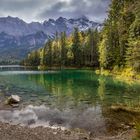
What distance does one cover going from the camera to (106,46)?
298ft

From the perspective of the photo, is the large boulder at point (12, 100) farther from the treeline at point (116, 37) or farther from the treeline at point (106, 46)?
the treeline at point (116, 37)

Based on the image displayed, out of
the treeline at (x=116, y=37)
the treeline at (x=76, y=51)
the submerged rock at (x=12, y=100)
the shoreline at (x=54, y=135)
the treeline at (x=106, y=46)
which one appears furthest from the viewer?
the treeline at (x=76, y=51)

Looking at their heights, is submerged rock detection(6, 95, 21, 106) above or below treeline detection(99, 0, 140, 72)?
A: below

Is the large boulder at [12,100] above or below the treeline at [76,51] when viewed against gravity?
below

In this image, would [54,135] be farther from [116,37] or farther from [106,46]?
[106,46]

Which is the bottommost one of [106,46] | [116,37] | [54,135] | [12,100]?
[54,135]

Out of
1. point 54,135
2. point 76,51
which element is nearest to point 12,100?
point 54,135

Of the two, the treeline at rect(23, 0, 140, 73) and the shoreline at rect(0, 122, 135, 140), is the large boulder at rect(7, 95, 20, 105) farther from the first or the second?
the treeline at rect(23, 0, 140, 73)

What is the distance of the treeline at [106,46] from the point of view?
66.0 metres

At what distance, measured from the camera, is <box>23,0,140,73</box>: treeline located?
216 feet

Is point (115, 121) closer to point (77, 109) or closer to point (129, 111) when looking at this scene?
point (129, 111)

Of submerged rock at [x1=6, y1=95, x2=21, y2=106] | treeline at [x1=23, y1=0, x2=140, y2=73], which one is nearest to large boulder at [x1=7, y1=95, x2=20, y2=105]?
submerged rock at [x1=6, y1=95, x2=21, y2=106]

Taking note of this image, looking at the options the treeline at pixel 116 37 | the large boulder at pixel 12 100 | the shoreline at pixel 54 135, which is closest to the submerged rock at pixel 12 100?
the large boulder at pixel 12 100

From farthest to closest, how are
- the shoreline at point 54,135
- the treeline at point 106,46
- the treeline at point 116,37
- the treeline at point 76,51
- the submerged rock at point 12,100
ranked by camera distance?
1. the treeline at point 76,51
2. the treeline at point 116,37
3. the treeline at point 106,46
4. the submerged rock at point 12,100
5. the shoreline at point 54,135
